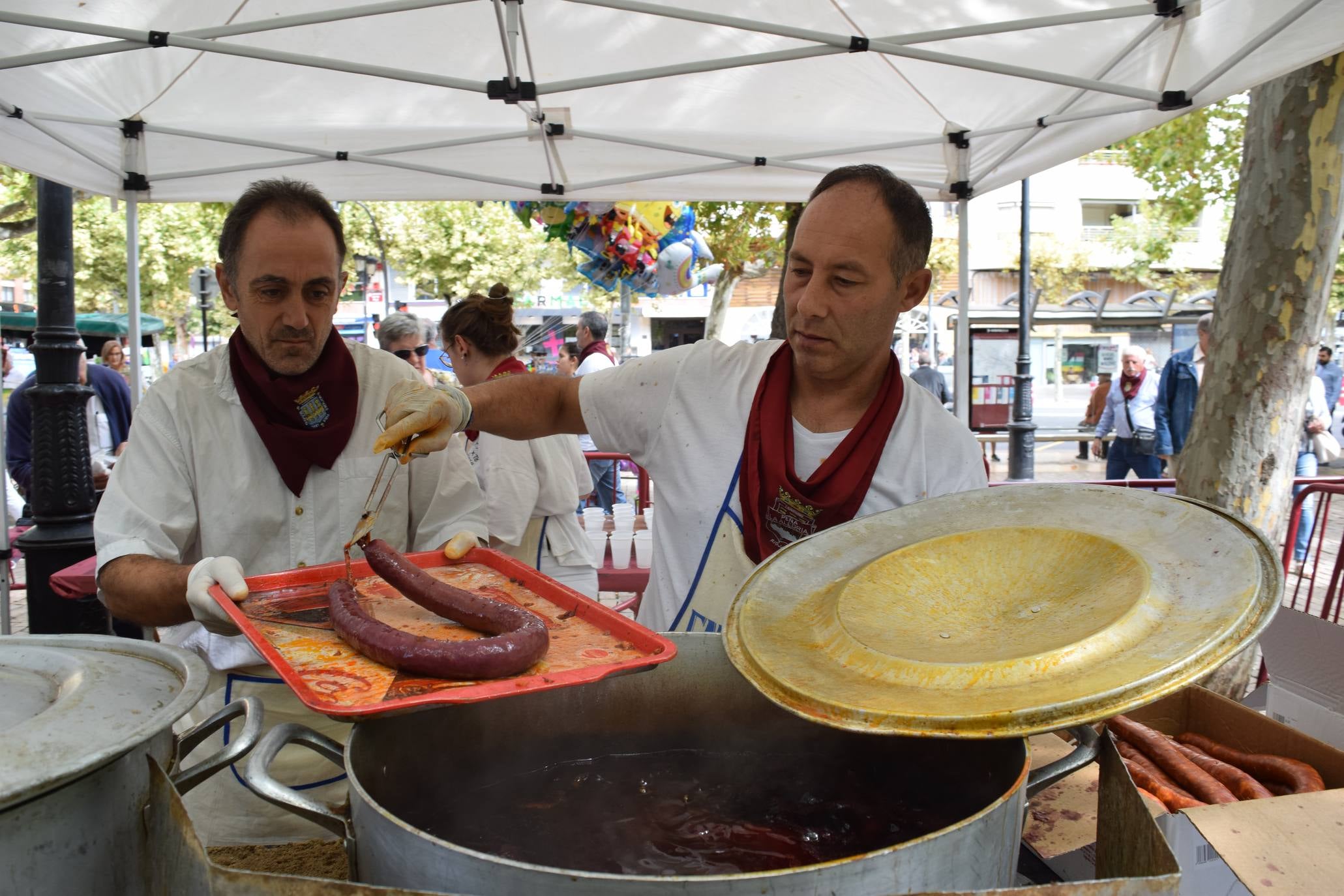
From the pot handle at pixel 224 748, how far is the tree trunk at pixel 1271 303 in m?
4.83

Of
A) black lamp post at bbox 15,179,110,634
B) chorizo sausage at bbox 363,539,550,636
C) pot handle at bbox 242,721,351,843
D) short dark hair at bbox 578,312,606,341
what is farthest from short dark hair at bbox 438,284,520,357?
short dark hair at bbox 578,312,606,341

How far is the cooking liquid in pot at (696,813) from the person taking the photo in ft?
4.70

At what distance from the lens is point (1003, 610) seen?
1647mm

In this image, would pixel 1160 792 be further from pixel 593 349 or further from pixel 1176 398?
pixel 593 349

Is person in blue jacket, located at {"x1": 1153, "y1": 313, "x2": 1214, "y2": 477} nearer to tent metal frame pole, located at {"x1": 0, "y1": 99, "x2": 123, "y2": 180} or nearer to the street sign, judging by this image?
tent metal frame pole, located at {"x1": 0, "y1": 99, "x2": 123, "y2": 180}

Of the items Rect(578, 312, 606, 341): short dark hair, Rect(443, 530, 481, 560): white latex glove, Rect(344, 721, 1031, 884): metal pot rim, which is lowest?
Rect(344, 721, 1031, 884): metal pot rim

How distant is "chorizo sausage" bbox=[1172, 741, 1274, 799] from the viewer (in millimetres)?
2541

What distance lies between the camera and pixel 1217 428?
16.2ft

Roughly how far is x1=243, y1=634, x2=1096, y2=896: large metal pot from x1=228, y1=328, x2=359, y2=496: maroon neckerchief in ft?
3.53

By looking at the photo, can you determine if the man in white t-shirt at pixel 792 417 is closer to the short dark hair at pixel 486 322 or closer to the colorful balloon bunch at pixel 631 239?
the short dark hair at pixel 486 322

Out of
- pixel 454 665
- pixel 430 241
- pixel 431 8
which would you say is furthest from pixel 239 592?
pixel 430 241

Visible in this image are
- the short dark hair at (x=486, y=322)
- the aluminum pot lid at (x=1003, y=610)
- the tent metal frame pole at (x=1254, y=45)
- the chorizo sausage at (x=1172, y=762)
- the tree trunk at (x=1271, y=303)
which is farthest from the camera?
the short dark hair at (x=486, y=322)

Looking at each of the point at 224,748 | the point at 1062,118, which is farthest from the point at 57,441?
the point at 1062,118

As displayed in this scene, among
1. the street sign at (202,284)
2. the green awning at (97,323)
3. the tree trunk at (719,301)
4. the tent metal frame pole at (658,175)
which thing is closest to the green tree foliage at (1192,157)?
the tree trunk at (719,301)
